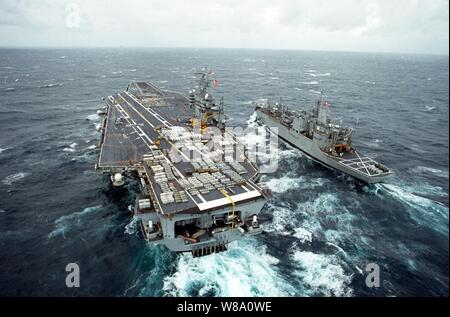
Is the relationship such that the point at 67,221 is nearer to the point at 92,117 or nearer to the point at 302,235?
the point at 302,235

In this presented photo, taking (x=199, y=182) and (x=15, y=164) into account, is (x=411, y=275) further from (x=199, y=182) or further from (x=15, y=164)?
(x=15, y=164)

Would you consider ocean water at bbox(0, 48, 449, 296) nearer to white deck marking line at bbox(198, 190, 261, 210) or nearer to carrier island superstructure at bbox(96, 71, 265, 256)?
carrier island superstructure at bbox(96, 71, 265, 256)

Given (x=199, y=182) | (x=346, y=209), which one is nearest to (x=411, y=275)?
(x=346, y=209)

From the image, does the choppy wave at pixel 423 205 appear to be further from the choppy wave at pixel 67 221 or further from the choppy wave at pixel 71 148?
the choppy wave at pixel 71 148

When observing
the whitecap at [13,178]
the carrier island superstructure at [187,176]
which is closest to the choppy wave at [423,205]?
the carrier island superstructure at [187,176]

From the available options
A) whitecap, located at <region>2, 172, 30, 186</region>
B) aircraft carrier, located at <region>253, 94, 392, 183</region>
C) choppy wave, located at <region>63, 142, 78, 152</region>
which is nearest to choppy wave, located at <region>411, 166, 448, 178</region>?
aircraft carrier, located at <region>253, 94, 392, 183</region>

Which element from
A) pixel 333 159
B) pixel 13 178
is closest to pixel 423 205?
pixel 333 159
